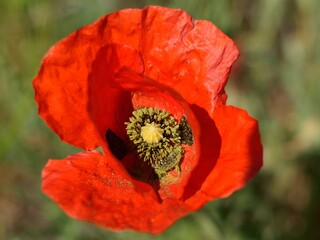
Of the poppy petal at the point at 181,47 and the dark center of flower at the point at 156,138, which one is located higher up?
the poppy petal at the point at 181,47

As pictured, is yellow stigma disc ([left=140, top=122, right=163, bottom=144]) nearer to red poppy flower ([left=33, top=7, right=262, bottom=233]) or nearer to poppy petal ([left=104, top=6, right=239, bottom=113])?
red poppy flower ([left=33, top=7, right=262, bottom=233])

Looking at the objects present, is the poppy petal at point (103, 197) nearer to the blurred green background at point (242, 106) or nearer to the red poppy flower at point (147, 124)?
the red poppy flower at point (147, 124)

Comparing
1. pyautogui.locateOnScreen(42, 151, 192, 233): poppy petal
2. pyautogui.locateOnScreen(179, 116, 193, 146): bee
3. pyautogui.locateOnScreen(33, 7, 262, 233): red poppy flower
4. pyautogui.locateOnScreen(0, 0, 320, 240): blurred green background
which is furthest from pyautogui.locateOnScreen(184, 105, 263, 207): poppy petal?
pyautogui.locateOnScreen(0, 0, 320, 240): blurred green background

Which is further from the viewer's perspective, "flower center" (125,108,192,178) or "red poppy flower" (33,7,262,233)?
"flower center" (125,108,192,178)

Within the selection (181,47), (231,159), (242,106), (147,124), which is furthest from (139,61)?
(242,106)

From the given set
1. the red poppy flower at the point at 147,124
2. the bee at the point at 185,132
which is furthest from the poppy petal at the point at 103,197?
the bee at the point at 185,132

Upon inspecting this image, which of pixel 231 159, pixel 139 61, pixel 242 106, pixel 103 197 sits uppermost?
pixel 139 61

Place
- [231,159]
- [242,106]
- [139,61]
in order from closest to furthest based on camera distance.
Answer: [231,159] → [139,61] → [242,106]

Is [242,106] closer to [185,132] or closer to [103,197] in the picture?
[185,132]
